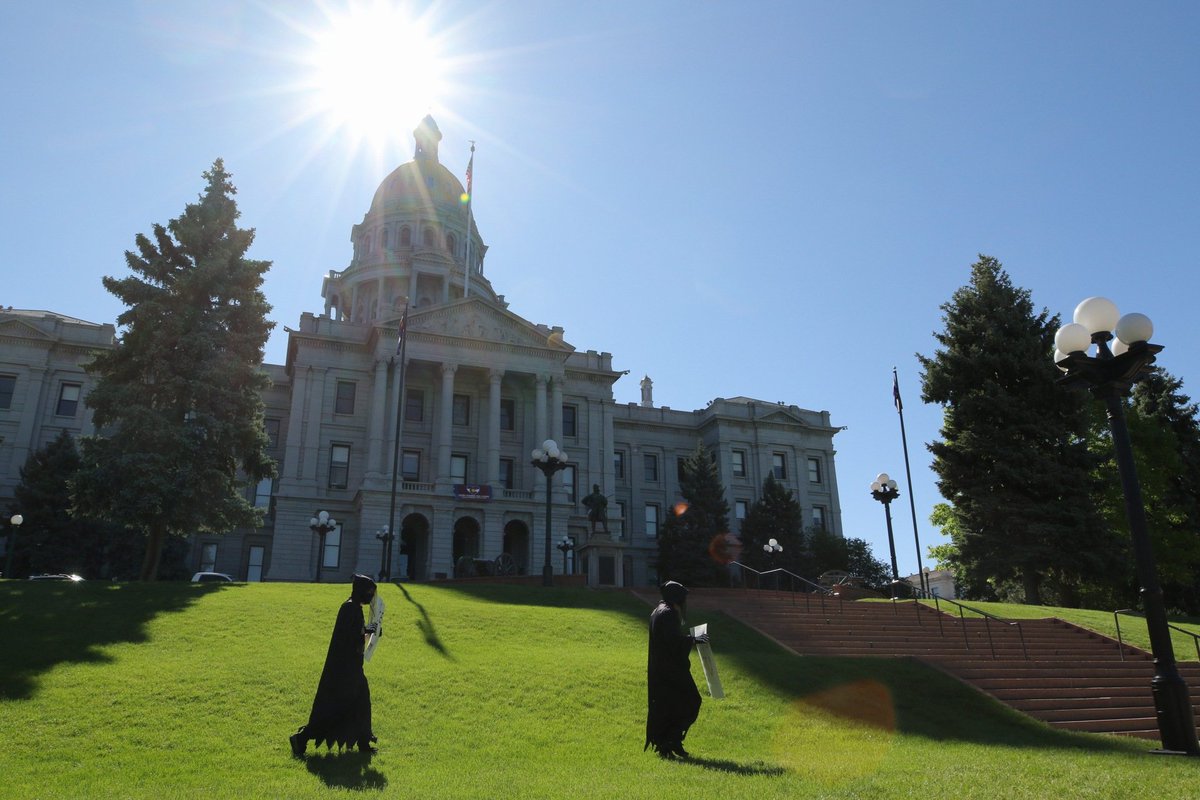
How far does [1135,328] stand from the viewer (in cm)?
1092

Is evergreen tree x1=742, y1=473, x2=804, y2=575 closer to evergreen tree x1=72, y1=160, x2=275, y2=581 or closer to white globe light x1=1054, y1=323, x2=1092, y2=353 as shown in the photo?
evergreen tree x1=72, y1=160, x2=275, y2=581

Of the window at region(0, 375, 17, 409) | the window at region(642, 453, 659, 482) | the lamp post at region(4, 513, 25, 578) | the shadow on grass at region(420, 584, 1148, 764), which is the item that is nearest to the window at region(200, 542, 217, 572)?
the lamp post at region(4, 513, 25, 578)

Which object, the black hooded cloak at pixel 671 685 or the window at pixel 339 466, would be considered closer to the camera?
the black hooded cloak at pixel 671 685

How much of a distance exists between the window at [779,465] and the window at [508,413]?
21.6 metres

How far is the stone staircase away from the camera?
51.9 ft

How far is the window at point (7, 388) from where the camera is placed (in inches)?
1925

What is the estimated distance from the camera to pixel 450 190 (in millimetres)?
75250

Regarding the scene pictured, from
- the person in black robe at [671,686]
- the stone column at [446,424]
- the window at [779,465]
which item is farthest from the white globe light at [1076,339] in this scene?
the window at [779,465]

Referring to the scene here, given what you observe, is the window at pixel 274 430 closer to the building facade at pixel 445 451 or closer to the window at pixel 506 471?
the building facade at pixel 445 451

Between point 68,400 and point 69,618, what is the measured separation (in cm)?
3745

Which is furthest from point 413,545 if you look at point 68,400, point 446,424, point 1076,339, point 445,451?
point 1076,339

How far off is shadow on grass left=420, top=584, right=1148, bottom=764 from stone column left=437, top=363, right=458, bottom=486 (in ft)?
100

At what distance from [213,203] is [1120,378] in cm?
3130

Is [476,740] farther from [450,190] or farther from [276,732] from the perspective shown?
[450,190]
